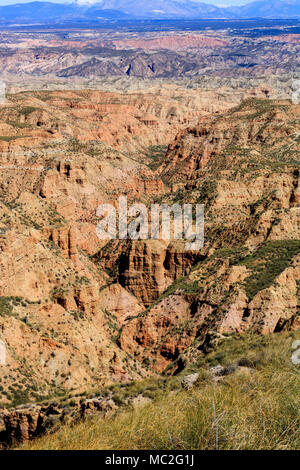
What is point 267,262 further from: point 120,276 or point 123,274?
point 120,276

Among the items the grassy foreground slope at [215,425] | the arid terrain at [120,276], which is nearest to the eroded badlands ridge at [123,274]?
the arid terrain at [120,276]

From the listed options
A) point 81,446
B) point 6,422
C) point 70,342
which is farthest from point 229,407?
point 70,342

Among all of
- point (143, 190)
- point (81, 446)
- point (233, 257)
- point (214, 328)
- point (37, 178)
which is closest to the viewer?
point (81, 446)

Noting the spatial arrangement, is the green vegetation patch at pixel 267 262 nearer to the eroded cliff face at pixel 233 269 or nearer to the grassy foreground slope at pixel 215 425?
the eroded cliff face at pixel 233 269

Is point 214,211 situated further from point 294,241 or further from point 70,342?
point 70,342

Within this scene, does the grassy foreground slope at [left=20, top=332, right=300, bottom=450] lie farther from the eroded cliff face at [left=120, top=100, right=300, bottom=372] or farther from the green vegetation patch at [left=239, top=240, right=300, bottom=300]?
the green vegetation patch at [left=239, top=240, right=300, bottom=300]

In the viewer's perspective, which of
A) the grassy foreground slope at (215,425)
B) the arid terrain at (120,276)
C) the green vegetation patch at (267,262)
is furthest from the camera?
the green vegetation patch at (267,262)

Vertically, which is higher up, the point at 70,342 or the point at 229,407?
the point at 229,407

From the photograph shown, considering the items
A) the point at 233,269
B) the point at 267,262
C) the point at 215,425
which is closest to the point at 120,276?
the point at 233,269
